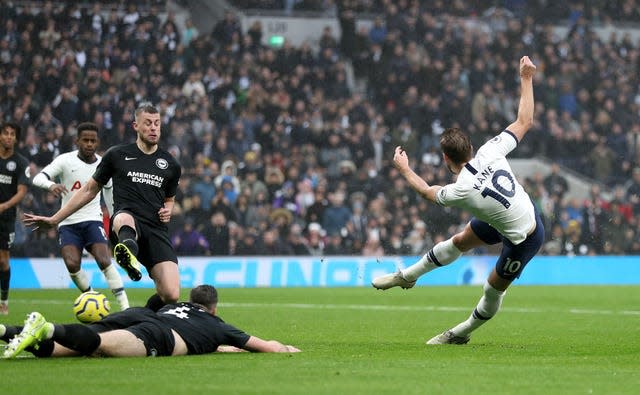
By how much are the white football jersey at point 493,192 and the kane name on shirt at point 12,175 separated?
7.30 meters

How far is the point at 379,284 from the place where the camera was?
34.3ft

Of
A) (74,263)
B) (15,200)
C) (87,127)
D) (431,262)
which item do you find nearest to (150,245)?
(431,262)

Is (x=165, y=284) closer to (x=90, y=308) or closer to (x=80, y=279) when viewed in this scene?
(x=90, y=308)

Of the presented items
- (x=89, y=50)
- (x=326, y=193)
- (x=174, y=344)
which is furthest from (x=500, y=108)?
(x=174, y=344)

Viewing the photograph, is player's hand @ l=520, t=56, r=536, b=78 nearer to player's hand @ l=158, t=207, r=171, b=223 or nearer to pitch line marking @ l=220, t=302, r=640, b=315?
player's hand @ l=158, t=207, r=171, b=223

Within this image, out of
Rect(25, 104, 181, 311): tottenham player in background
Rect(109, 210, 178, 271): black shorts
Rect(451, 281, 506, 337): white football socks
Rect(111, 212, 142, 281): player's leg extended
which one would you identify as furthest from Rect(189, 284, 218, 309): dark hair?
Rect(451, 281, 506, 337): white football socks

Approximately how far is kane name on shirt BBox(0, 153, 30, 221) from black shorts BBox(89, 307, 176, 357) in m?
7.08

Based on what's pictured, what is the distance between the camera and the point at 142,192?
34.3ft

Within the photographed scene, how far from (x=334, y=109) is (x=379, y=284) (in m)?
17.4

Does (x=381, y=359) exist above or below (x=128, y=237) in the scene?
below

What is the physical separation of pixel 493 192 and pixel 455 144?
542 mm

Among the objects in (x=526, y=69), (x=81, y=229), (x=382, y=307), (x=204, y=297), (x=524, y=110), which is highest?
(x=526, y=69)

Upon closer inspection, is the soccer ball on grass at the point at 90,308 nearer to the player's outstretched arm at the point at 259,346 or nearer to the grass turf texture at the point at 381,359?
the grass turf texture at the point at 381,359

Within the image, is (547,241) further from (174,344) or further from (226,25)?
(174,344)
